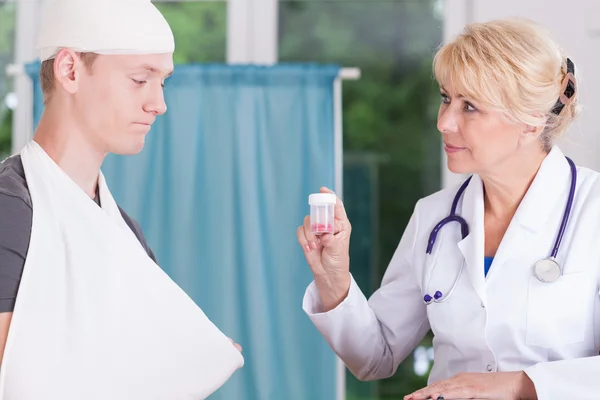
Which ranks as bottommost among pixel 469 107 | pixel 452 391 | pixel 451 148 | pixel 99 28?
pixel 452 391

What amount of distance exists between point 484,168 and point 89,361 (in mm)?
1003

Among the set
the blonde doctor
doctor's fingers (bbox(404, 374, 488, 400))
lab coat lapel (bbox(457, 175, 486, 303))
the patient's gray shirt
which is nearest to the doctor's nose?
the blonde doctor

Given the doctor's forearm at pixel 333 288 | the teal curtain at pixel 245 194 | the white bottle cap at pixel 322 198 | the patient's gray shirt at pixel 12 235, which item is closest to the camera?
the patient's gray shirt at pixel 12 235

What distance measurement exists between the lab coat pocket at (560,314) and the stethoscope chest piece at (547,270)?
1cm

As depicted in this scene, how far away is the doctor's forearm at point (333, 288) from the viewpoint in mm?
1920

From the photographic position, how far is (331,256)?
1.88m

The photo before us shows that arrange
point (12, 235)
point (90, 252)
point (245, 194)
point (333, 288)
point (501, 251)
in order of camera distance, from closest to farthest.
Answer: point (12, 235) → point (90, 252) → point (501, 251) → point (333, 288) → point (245, 194)

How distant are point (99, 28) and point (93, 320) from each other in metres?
0.58

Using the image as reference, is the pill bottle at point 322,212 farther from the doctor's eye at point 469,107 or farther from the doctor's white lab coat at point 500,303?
the doctor's eye at point 469,107

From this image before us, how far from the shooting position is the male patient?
4.65ft

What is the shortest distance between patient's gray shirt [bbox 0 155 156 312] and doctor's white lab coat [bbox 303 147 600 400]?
2.49 ft

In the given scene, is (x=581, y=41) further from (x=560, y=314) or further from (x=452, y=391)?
(x=452, y=391)

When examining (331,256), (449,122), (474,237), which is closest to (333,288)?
(331,256)

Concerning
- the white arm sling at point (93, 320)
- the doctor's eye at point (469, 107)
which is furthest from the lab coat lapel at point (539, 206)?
the white arm sling at point (93, 320)
